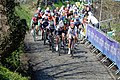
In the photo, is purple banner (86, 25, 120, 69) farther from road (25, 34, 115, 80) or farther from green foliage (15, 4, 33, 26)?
green foliage (15, 4, 33, 26)

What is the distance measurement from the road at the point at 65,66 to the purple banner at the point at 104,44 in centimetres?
59

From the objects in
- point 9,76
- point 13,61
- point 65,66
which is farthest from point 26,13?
point 9,76

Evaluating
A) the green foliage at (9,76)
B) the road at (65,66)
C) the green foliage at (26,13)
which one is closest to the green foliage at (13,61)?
the road at (65,66)

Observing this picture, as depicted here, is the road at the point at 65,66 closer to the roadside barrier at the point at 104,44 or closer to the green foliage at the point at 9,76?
the roadside barrier at the point at 104,44

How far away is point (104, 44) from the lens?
1956 cm

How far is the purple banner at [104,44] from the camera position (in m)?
17.6

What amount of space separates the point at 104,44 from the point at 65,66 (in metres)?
2.37

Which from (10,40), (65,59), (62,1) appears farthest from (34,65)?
(62,1)

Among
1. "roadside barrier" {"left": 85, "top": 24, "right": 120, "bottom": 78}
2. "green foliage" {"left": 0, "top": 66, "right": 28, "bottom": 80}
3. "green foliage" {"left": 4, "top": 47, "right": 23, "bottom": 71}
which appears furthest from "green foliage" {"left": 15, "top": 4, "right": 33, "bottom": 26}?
"green foliage" {"left": 0, "top": 66, "right": 28, "bottom": 80}

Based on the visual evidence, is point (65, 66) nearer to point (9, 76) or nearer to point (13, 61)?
point (13, 61)

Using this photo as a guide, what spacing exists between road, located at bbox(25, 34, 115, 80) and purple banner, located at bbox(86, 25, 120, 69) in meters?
0.59

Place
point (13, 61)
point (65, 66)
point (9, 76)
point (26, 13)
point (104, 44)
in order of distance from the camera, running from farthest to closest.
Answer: point (26, 13) → point (104, 44) → point (65, 66) → point (13, 61) → point (9, 76)

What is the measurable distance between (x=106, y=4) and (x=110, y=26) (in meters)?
5.74

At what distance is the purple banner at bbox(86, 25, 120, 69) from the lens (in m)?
17.6
